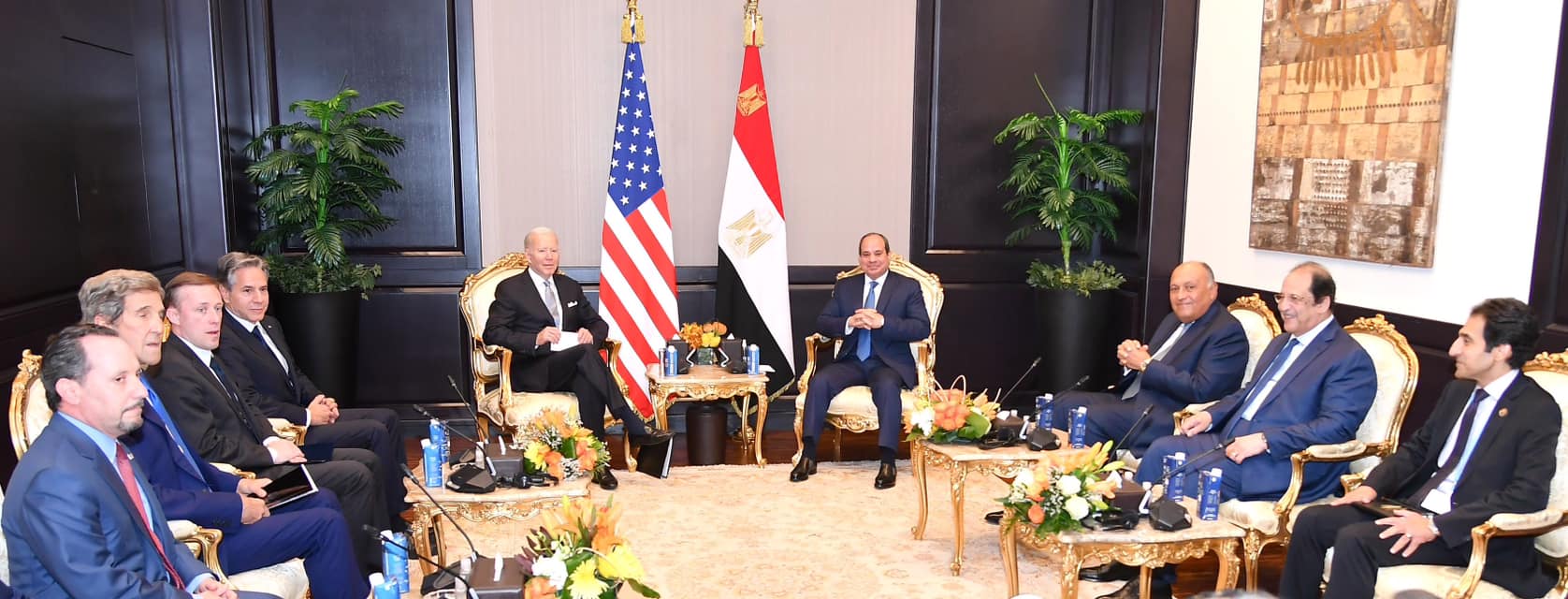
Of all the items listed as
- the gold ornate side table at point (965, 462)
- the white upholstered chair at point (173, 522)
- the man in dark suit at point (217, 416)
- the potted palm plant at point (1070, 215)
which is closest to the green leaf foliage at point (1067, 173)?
the potted palm plant at point (1070, 215)

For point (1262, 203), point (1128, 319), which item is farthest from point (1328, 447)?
point (1128, 319)

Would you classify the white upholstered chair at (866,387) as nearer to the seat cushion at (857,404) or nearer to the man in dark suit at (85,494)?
the seat cushion at (857,404)

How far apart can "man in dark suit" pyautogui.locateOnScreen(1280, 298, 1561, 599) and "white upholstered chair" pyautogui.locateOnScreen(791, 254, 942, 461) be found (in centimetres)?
Answer: 214

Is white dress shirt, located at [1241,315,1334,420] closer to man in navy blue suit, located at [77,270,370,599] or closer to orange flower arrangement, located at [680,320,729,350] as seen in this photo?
orange flower arrangement, located at [680,320,729,350]

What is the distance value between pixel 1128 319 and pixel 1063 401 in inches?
69.7

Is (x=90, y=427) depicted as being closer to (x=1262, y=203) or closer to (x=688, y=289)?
(x=688, y=289)

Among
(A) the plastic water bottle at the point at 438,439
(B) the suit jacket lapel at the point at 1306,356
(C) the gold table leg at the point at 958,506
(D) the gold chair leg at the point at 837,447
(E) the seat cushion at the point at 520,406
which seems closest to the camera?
(A) the plastic water bottle at the point at 438,439

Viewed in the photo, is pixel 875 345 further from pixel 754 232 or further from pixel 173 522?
pixel 173 522

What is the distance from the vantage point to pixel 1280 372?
412 centimetres

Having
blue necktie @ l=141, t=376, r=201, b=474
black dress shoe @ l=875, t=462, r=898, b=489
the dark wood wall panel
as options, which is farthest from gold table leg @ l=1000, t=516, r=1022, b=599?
the dark wood wall panel

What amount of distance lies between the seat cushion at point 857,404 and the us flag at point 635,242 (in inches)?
47.0

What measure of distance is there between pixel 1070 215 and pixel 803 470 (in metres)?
2.46

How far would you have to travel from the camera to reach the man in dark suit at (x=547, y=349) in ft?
18.1

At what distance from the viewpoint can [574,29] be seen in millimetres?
6391
